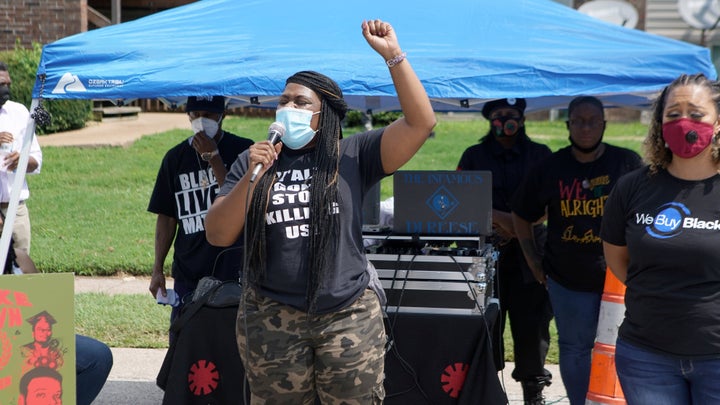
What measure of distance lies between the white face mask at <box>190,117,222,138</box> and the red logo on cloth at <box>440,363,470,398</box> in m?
1.83

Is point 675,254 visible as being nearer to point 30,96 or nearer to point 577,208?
point 577,208

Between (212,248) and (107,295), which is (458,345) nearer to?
(212,248)

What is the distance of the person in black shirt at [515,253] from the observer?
5.48 meters

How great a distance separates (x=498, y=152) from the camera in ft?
18.9

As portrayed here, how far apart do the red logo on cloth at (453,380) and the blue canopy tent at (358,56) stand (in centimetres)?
136

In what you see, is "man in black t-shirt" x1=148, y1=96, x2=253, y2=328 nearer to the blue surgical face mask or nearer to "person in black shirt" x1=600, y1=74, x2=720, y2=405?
the blue surgical face mask

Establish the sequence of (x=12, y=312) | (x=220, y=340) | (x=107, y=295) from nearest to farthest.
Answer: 1. (x=12, y=312)
2. (x=220, y=340)
3. (x=107, y=295)

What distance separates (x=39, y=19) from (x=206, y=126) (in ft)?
46.7

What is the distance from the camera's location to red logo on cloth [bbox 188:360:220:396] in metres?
4.65

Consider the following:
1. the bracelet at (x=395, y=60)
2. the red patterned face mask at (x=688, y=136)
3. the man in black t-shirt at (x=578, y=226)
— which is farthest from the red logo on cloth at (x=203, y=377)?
the red patterned face mask at (x=688, y=136)

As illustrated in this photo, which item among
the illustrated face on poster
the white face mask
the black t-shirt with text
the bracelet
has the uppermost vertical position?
the bracelet

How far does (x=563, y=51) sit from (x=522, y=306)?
5.40 ft

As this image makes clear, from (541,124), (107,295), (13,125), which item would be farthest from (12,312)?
(541,124)

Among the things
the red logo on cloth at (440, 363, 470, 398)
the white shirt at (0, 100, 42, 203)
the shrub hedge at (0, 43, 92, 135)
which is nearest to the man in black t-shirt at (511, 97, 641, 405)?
the red logo on cloth at (440, 363, 470, 398)
